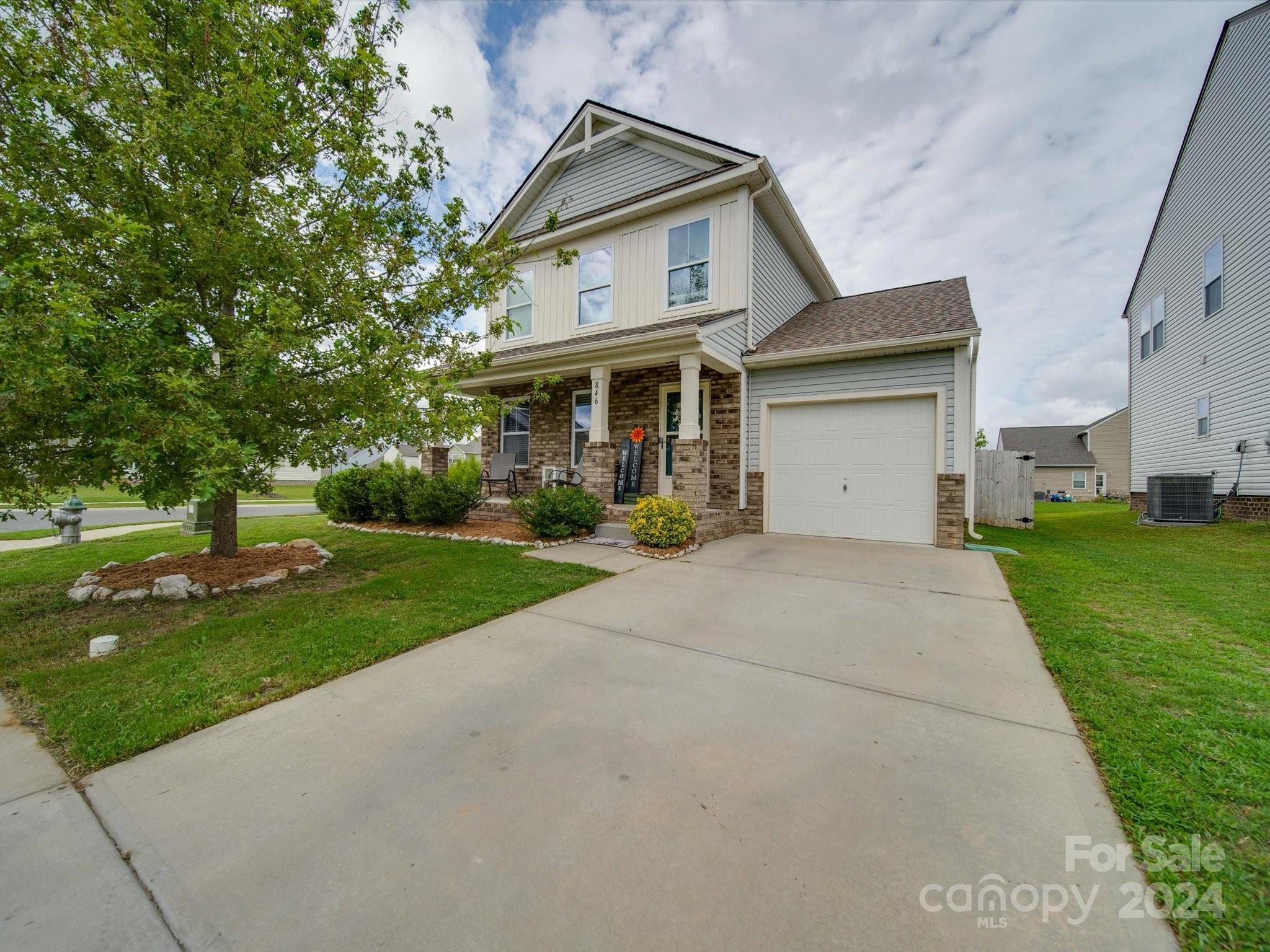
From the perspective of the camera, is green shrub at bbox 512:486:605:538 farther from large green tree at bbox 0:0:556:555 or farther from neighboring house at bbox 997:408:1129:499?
neighboring house at bbox 997:408:1129:499

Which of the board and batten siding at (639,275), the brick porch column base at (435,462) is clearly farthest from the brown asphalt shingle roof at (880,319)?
the brick porch column base at (435,462)

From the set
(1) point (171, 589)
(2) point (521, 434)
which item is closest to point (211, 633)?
(1) point (171, 589)

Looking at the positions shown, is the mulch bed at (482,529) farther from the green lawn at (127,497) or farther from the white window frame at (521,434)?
the green lawn at (127,497)

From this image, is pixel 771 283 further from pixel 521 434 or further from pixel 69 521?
pixel 69 521

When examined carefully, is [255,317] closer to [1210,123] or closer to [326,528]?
[326,528]

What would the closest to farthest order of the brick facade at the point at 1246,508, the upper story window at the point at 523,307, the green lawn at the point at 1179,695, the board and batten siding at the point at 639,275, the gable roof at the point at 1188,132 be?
1. the green lawn at the point at 1179,695
2. the board and batten siding at the point at 639,275
3. the brick facade at the point at 1246,508
4. the gable roof at the point at 1188,132
5. the upper story window at the point at 523,307

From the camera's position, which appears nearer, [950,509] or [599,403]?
[950,509]

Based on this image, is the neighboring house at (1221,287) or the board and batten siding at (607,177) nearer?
the neighboring house at (1221,287)

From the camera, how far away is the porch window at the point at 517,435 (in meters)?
11.3

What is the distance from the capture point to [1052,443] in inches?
1453

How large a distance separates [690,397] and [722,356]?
3.59ft

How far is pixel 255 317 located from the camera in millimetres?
4254

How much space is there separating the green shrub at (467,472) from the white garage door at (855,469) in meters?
6.48

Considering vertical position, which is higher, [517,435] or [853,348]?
[853,348]
